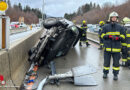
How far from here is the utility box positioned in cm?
436

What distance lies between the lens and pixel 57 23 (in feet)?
25.6

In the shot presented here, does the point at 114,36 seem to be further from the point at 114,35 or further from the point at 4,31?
the point at 4,31

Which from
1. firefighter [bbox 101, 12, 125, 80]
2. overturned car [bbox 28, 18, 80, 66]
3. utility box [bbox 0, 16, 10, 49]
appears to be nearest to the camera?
utility box [bbox 0, 16, 10, 49]

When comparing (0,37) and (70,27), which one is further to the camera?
(70,27)

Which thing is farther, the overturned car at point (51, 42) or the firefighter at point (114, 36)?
the overturned car at point (51, 42)

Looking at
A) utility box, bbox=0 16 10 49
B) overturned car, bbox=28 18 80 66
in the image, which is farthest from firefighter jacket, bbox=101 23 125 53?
utility box, bbox=0 16 10 49

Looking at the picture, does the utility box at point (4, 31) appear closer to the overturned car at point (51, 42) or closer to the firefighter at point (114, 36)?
the overturned car at point (51, 42)

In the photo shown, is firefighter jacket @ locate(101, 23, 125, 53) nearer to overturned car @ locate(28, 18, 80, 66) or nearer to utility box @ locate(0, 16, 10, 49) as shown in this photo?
overturned car @ locate(28, 18, 80, 66)

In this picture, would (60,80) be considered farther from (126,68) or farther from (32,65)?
(126,68)

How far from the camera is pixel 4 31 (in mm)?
4414

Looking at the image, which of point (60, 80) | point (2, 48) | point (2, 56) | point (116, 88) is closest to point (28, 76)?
point (60, 80)

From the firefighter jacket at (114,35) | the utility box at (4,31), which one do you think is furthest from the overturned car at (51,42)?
the utility box at (4,31)

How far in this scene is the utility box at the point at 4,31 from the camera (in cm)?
436

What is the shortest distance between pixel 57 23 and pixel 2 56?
421 centimetres
